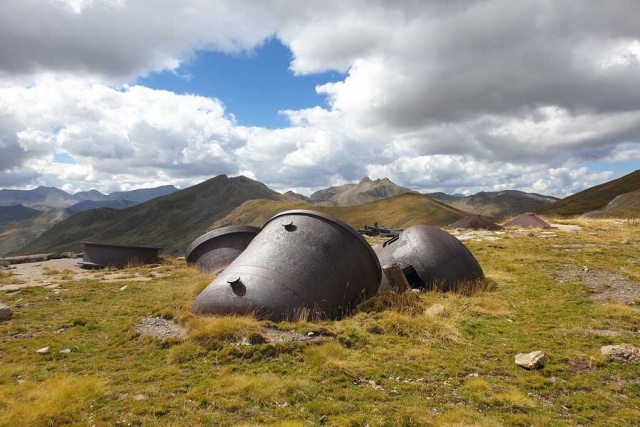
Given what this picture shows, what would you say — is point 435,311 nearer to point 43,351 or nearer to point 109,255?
point 43,351

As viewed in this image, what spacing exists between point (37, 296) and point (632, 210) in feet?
173

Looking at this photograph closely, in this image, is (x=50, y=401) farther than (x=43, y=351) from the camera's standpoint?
No

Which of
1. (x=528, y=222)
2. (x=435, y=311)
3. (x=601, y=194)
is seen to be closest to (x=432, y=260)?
(x=435, y=311)

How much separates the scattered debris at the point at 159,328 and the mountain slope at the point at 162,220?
10099 cm

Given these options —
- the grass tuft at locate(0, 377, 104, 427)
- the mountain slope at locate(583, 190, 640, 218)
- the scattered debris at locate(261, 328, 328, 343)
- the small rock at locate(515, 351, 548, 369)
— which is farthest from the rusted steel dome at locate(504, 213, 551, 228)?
the grass tuft at locate(0, 377, 104, 427)

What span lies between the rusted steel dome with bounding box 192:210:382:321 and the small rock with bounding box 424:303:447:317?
1375 mm

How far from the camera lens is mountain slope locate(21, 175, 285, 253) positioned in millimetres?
127188

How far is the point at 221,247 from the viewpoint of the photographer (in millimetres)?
15062

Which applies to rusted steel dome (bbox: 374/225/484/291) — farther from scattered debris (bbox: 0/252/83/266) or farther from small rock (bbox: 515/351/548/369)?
scattered debris (bbox: 0/252/83/266)

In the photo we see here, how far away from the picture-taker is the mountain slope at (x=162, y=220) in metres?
127

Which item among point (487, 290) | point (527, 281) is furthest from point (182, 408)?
point (527, 281)

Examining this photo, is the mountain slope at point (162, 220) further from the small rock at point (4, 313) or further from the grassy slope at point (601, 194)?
the small rock at point (4, 313)

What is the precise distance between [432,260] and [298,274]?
4.67 m

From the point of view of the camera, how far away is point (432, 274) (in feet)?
35.2
